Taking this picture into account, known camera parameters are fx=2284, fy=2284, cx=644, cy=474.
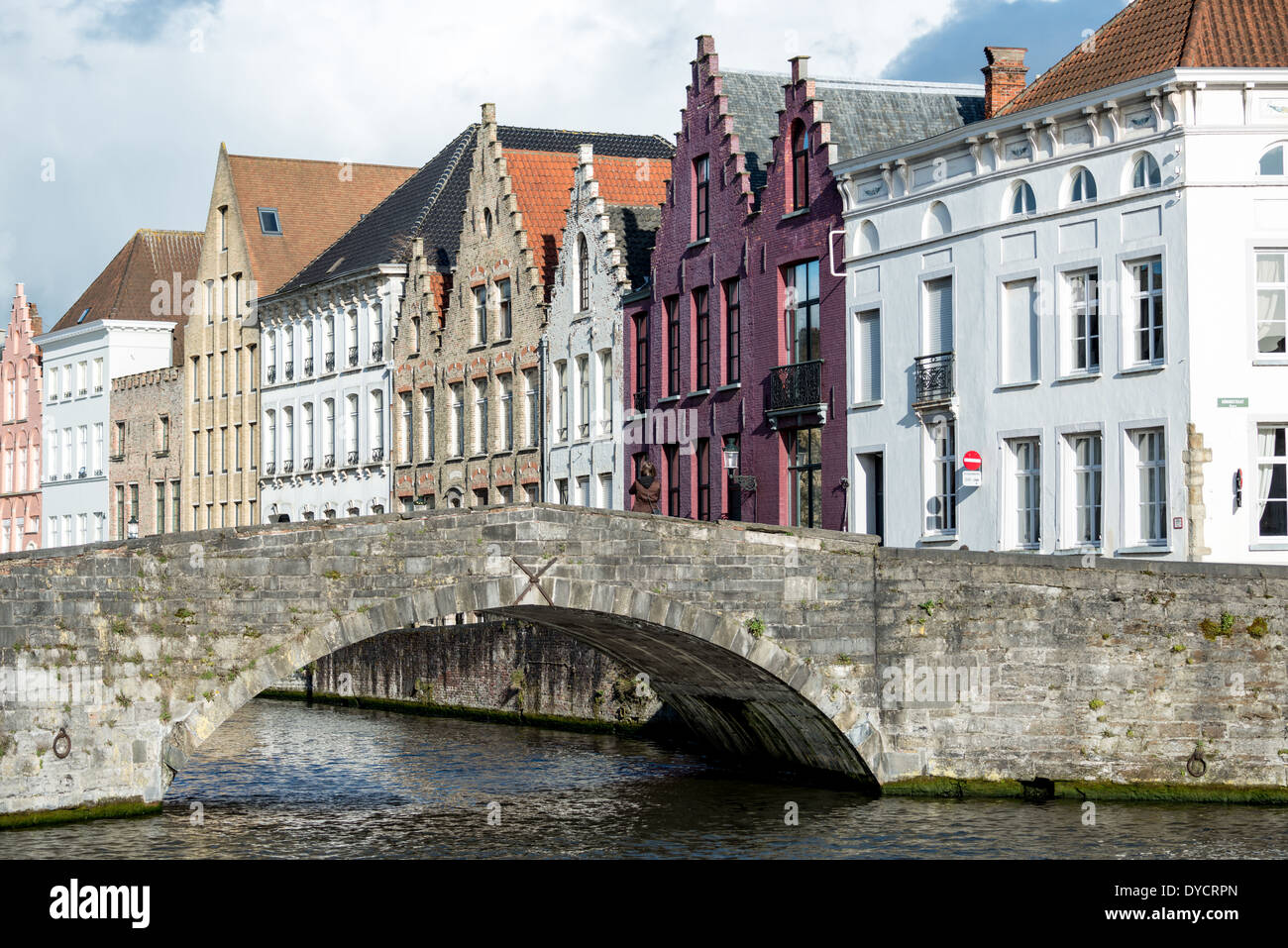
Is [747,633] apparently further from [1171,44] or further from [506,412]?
[506,412]

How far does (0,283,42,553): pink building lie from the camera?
8475 cm

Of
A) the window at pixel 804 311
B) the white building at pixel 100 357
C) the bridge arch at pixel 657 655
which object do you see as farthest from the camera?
the white building at pixel 100 357

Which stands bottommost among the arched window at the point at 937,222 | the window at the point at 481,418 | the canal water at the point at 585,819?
the canal water at the point at 585,819

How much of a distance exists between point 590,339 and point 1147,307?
17.7 meters

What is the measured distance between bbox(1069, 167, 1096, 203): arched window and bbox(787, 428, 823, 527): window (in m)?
7.76

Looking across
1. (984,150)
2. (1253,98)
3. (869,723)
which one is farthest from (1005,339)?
(869,723)

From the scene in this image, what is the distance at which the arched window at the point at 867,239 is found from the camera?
3831 cm

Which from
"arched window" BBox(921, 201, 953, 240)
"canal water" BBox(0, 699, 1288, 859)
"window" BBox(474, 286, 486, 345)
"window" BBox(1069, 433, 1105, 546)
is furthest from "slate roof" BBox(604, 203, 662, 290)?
"window" BBox(1069, 433, 1105, 546)

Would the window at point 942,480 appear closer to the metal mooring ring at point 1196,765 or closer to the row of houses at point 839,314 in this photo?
the row of houses at point 839,314

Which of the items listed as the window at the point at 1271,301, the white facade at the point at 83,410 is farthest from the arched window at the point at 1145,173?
the white facade at the point at 83,410

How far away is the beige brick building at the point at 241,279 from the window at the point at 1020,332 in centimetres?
3540

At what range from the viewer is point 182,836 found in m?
27.7
